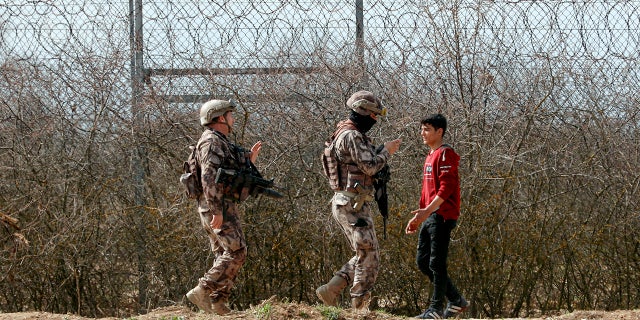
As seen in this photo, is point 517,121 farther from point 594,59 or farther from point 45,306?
point 45,306

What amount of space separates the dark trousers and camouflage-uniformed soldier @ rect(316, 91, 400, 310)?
32 cm

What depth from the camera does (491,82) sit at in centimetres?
839

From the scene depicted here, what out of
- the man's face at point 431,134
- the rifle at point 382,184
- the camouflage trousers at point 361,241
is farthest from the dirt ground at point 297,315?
the man's face at point 431,134

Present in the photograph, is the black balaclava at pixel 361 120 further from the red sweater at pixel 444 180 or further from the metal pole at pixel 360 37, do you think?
the metal pole at pixel 360 37

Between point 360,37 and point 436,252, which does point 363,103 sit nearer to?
point 436,252

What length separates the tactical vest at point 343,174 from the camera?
693 centimetres

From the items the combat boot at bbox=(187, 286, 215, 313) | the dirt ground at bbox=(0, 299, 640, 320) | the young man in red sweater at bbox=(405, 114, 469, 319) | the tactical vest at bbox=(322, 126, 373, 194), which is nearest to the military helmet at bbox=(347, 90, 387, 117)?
the tactical vest at bbox=(322, 126, 373, 194)

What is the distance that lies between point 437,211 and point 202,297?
1590mm

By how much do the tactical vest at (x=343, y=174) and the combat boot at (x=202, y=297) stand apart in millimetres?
1082

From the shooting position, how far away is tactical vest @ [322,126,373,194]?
693 cm

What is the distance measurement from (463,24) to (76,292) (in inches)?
148

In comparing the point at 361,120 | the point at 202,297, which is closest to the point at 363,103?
the point at 361,120

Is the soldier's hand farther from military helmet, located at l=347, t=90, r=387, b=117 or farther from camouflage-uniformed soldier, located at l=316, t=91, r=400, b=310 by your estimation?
military helmet, located at l=347, t=90, r=387, b=117

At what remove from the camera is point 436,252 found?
692 centimetres
